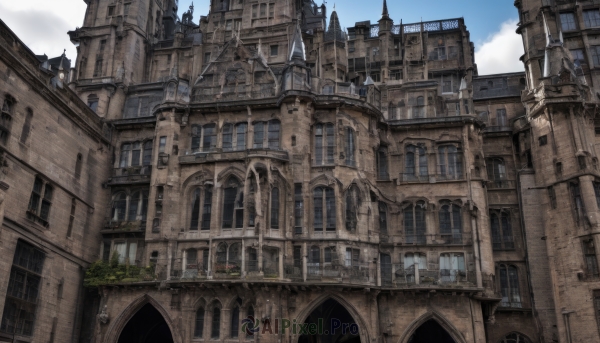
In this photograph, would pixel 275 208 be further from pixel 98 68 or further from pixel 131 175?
pixel 98 68

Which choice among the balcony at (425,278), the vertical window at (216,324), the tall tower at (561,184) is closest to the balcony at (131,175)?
the vertical window at (216,324)

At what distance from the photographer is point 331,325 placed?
40062 millimetres

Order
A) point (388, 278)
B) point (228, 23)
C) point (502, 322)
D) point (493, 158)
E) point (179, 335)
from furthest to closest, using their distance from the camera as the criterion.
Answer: point (228, 23), point (493, 158), point (502, 322), point (388, 278), point (179, 335)

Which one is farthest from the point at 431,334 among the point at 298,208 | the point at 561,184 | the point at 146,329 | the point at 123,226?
the point at 123,226

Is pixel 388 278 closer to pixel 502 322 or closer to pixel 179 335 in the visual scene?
pixel 502 322

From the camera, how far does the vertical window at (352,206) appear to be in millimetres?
37531

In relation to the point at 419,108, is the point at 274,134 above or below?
below

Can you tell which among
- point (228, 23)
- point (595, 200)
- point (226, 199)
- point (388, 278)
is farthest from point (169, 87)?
point (595, 200)

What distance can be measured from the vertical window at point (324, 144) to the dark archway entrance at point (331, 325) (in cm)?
994

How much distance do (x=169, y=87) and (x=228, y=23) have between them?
54.7 feet

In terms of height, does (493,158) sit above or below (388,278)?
above

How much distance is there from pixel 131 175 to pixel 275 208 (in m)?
12.6

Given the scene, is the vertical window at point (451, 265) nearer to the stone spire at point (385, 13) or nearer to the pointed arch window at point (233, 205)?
the pointed arch window at point (233, 205)

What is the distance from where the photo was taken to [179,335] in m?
35.8
